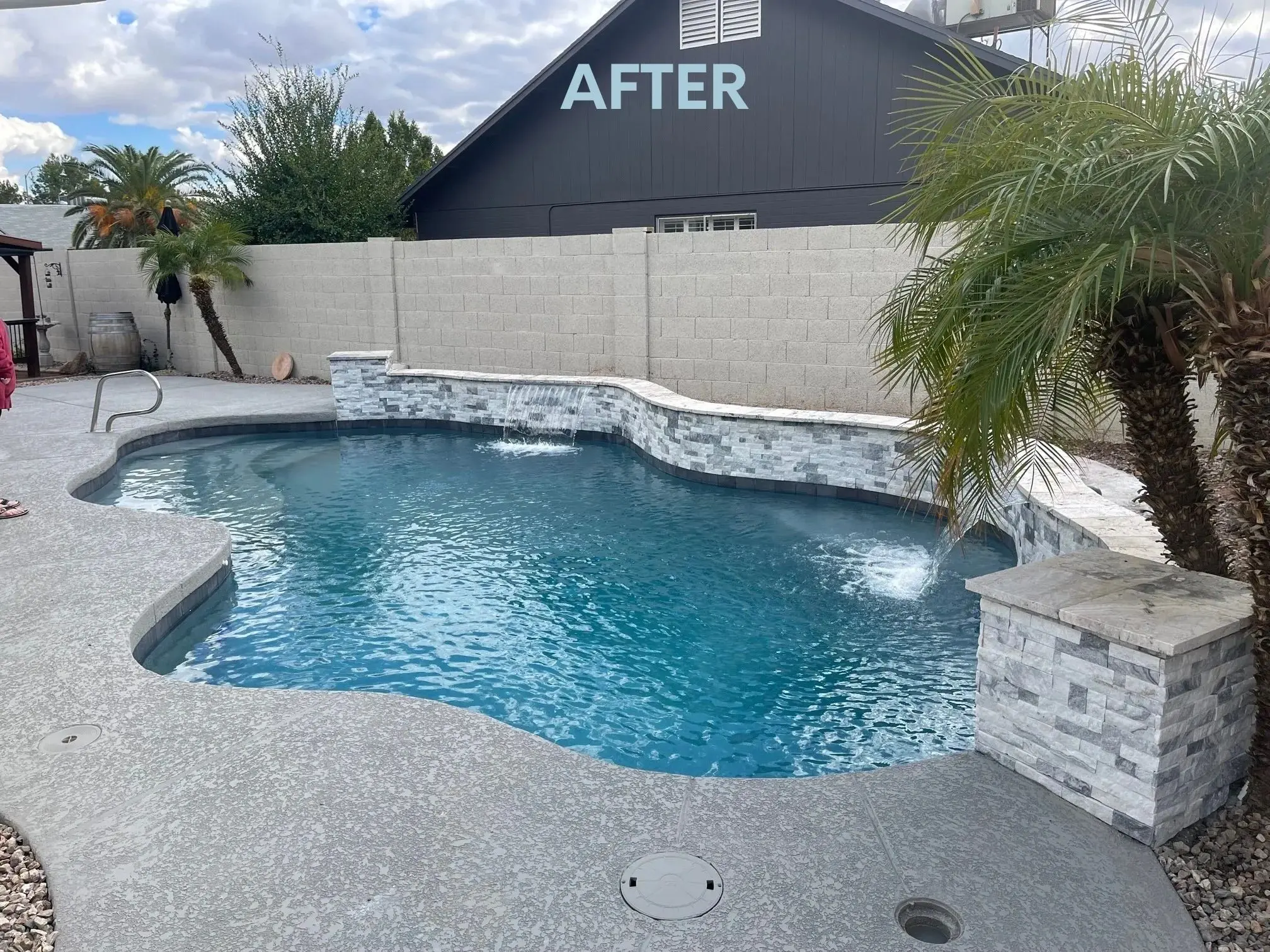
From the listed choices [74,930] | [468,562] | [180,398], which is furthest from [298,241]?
[74,930]

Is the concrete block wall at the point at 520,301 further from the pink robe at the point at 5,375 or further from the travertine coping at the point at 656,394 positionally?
the pink robe at the point at 5,375

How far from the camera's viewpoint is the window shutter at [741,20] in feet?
46.9

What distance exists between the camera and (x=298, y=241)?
1820cm

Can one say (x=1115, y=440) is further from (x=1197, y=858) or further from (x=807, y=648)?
(x=1197, y=858)

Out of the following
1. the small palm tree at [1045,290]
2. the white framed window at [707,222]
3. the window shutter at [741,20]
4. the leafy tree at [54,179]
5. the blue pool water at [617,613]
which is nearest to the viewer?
the small palm tree at [1045,290]

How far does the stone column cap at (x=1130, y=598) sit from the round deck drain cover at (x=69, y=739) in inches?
132

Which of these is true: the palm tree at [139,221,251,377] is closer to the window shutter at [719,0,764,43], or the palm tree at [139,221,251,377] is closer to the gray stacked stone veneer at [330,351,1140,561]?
the gray stacked stone veneer at [330,351,1140,561]

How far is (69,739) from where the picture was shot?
142 inches

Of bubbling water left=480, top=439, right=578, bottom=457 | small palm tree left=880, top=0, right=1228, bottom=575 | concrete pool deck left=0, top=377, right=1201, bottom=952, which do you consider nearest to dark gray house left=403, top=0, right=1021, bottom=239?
bubbling water left=480, top=439, right=578, bottom=457

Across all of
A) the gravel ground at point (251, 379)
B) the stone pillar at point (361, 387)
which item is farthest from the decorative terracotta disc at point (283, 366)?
the stone pillar at point (361, 387)

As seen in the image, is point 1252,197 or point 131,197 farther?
point 131,197

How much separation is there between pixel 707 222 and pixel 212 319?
8136mm

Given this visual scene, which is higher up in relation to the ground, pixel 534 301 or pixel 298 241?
pixel 298 241

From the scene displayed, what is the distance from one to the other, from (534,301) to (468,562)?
6167mm
